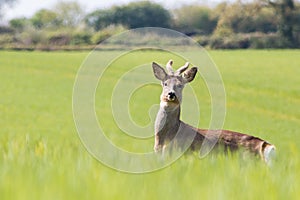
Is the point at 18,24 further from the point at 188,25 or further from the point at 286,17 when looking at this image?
the point at 286,17

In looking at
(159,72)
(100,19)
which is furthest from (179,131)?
(100,19)

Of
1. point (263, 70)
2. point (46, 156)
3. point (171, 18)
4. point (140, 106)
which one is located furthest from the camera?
point (171, 18)

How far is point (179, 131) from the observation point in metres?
8.02

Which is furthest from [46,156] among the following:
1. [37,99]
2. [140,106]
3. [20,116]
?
[37,99]

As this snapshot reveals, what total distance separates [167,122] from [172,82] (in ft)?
1.74

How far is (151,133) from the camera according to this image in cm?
823

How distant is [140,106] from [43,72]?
15698mm

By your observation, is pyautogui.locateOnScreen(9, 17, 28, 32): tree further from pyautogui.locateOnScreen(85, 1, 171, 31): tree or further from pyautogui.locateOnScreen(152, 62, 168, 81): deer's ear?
pyautogui.locateOnScreen(152, 62, 168, 81): deer's ear

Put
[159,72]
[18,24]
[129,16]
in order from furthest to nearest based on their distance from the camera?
[18,24], [129,16], [159,72]

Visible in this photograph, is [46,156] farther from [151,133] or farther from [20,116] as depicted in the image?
[20,116]

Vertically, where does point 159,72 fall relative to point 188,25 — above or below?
below

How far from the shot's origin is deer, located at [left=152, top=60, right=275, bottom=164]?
7746mm

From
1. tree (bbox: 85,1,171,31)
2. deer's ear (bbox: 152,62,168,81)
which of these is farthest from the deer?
tree (bbox: 85,1,171,31)

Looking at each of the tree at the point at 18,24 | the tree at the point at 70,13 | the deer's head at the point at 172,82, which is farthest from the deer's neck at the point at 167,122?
the tree at the point at 18,24
